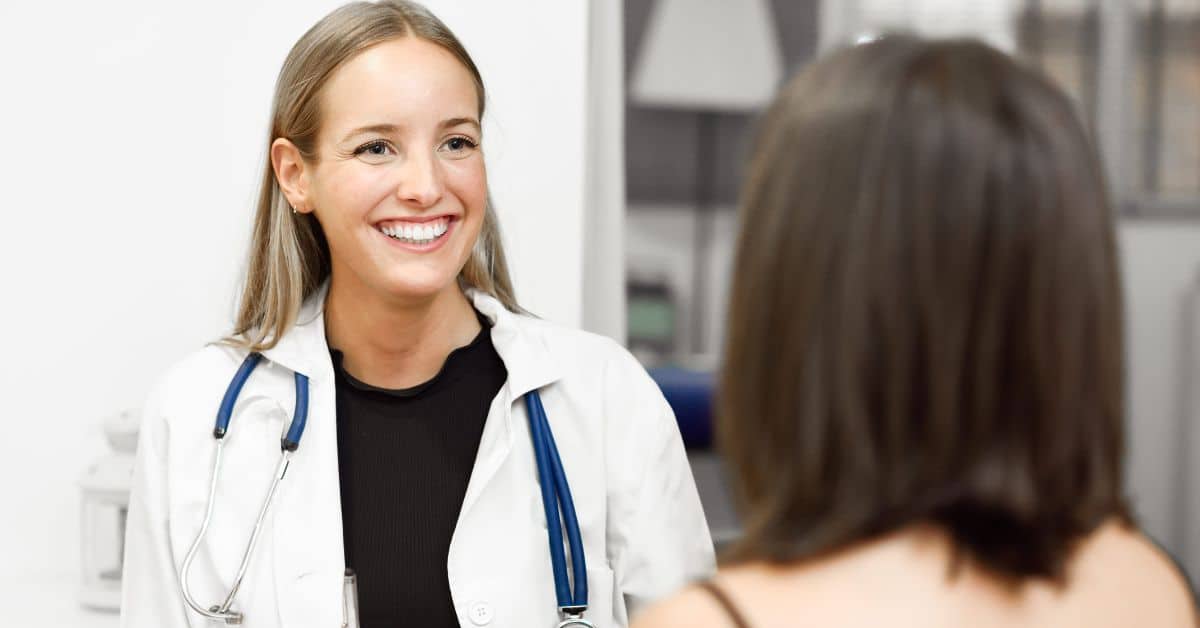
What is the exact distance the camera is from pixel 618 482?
1.38 m

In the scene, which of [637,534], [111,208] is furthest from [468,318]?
[111,208]

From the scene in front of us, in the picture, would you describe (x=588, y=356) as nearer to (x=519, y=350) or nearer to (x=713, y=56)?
(x=519, y=350)

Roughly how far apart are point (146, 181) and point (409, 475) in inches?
26.2

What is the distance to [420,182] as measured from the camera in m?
1.33

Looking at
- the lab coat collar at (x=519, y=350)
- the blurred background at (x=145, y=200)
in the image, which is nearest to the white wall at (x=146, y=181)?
the blurred background at (x=145, y=200)

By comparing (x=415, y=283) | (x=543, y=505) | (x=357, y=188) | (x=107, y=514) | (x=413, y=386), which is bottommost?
(x=107, y=514)

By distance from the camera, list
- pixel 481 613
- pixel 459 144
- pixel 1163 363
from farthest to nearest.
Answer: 1. pixel 1163 363
2. pixel 459 144
3. pixel 481 613

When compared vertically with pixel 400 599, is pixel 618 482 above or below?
above

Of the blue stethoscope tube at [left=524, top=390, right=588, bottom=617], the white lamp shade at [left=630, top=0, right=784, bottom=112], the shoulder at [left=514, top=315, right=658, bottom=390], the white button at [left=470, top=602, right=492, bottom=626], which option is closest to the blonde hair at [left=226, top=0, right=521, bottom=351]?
the shoulder at [left=514, top=315, right=658, bottom=390]

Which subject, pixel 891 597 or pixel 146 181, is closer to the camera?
pixel 891 597

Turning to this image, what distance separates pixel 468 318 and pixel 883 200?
36.5 inches

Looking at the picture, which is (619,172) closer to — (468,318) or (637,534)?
(468,318)

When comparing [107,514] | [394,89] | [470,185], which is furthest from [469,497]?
[107,514]

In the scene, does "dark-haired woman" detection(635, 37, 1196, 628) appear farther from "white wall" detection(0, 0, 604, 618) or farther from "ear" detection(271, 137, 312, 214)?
"white wall" detection(0, 0, 604, 618)
